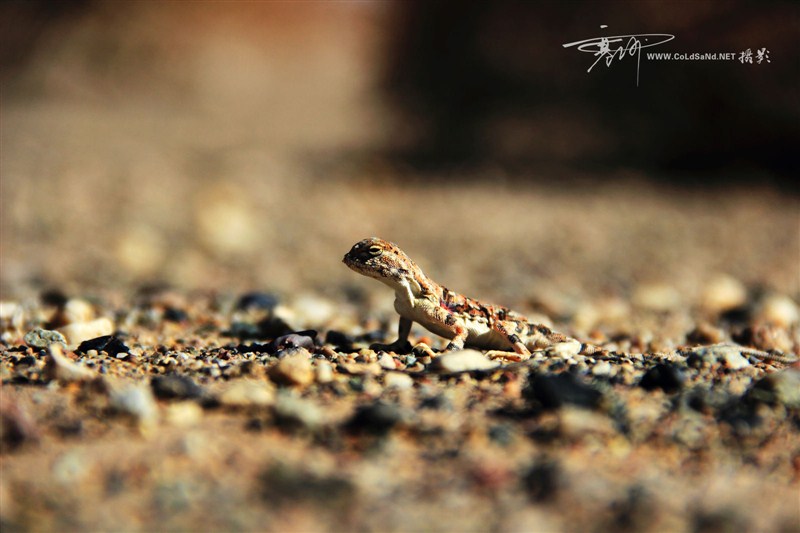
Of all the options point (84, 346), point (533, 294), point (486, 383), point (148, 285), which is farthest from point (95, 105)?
point (486, 383)

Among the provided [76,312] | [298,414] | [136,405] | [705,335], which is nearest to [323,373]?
[298,414]

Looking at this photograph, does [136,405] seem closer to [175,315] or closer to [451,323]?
[451,323]

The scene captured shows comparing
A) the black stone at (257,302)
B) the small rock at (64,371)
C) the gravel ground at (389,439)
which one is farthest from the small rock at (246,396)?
the black stone at (257,302)

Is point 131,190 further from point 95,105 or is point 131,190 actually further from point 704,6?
point 95,105

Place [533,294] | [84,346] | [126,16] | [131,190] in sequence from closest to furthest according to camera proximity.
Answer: [84,346] < [533,294] < [131,190] < [126,16]

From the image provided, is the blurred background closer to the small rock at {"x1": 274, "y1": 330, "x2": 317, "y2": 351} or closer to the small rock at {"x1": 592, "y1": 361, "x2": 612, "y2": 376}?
the small rock at {"x1": 274, "y1": 330, "x2": 317, "y2": 351}

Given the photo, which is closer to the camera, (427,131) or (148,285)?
(148,285)

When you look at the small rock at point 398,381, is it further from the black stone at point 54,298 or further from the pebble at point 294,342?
the black stone at point 54,298
